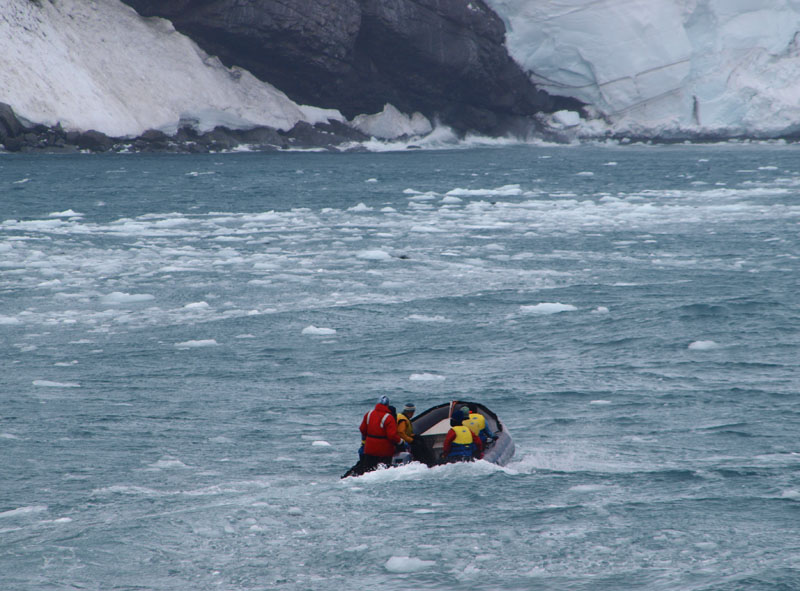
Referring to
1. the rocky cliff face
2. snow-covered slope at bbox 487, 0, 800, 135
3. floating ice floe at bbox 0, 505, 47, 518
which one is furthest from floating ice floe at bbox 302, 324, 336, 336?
snow-covered slope at bbox 487, 0, 800, 135

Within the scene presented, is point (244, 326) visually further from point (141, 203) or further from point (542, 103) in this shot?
point (542, 103)

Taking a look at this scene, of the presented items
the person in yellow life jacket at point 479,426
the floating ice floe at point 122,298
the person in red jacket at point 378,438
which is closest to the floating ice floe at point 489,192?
the floating ice floe at point 122,298

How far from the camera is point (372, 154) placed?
7019cm

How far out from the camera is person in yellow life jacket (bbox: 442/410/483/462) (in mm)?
12781

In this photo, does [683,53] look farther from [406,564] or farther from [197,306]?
[406,564]

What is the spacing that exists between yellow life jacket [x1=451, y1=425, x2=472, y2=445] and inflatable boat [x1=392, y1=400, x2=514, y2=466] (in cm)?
30

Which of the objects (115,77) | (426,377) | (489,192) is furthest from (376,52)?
(426,377)

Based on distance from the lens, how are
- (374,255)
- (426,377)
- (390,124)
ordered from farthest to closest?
(390,124)
(374,255)
(426,377)

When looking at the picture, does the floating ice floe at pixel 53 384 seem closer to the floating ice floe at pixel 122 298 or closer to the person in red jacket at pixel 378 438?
the floating ice floe at pixel 122 298

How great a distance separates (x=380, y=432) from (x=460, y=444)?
1.10m

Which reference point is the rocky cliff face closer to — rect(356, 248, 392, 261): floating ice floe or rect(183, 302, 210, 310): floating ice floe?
rect(356, 248, 392, 261): floating ice floe

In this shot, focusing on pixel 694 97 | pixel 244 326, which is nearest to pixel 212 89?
pixel 694 97

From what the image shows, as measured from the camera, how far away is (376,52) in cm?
7131

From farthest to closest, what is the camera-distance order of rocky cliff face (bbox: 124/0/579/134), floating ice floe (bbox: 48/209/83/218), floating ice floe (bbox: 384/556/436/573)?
rocky cliff face (bbox: 124/0/579/134), floating ice floe (bbox: 48/209/83/218), floating ice floe (bbox: 384/556/436/573)
